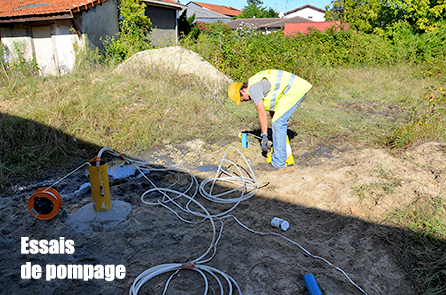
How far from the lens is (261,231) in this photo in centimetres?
300

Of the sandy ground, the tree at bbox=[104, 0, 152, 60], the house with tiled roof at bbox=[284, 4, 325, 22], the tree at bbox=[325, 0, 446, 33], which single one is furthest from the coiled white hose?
the house with tiled roof at bbox=[284, 4, 325, 22]

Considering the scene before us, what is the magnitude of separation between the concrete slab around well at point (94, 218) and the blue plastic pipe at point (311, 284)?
6.30 feet

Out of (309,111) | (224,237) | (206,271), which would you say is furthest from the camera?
(309,111)

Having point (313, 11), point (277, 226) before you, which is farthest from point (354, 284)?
point (313, 11)

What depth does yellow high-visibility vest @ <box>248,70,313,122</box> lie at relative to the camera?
4.16 metres

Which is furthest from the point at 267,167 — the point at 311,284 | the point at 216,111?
the point at 216,111

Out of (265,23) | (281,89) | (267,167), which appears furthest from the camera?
(265,23)

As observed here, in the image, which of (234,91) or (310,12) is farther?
(310,12)

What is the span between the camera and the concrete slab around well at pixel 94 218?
2920 mm

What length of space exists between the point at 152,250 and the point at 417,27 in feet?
48.7

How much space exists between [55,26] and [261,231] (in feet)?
37.5

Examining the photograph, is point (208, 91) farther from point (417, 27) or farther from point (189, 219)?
point (417, 27)

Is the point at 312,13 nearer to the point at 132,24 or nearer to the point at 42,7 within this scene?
the point at 132,24

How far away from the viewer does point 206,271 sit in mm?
2445
